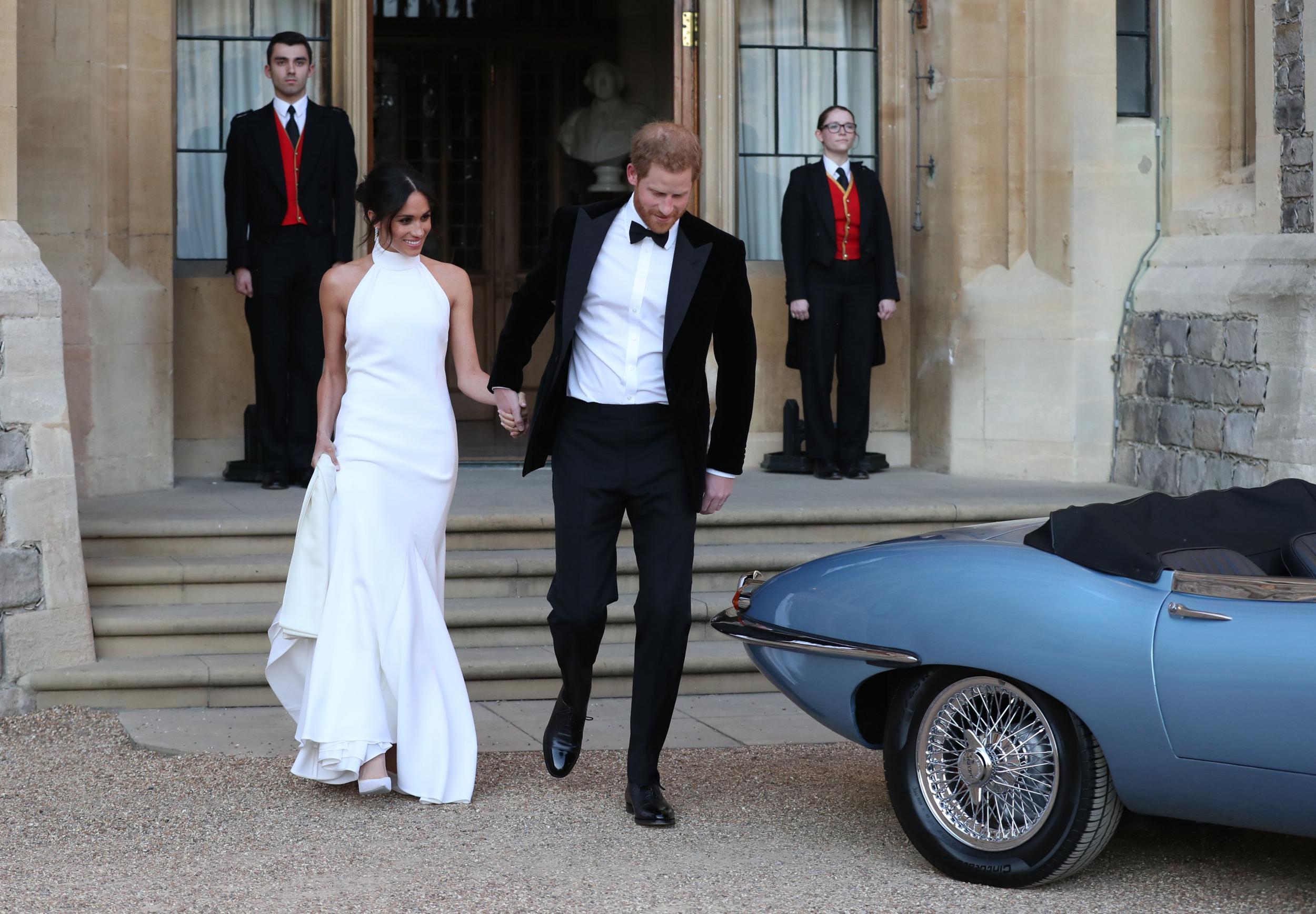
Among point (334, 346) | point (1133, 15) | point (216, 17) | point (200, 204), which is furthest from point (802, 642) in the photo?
point (216, 17)

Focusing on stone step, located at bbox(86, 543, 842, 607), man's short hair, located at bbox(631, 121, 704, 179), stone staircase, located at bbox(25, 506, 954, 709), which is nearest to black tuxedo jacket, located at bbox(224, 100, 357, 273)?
stone staircase, located at bbox(25, 506, 954, 709)

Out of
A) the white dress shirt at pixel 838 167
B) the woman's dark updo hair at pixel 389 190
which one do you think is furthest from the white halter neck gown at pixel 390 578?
the white dress shirt at pixel 838 167

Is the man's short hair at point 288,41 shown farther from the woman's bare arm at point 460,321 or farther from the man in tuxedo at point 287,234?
the woman's bare arm at point 460,321

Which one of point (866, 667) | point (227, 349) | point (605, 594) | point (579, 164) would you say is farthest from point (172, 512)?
point (579, 164)

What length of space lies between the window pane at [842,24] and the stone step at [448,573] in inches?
148

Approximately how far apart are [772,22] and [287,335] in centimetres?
344

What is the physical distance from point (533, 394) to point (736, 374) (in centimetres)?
769

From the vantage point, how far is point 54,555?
647 cm

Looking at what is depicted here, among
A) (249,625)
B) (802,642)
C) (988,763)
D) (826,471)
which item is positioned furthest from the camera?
(826,471)

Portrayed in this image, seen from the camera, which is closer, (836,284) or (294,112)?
(294,112)

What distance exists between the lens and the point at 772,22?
401 inches

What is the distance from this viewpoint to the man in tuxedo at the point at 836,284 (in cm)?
941

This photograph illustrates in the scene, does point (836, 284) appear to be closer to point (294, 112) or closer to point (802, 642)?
point (294, 112)

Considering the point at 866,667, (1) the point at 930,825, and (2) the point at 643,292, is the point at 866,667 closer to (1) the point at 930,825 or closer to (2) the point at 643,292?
(1) the point at 930,825
